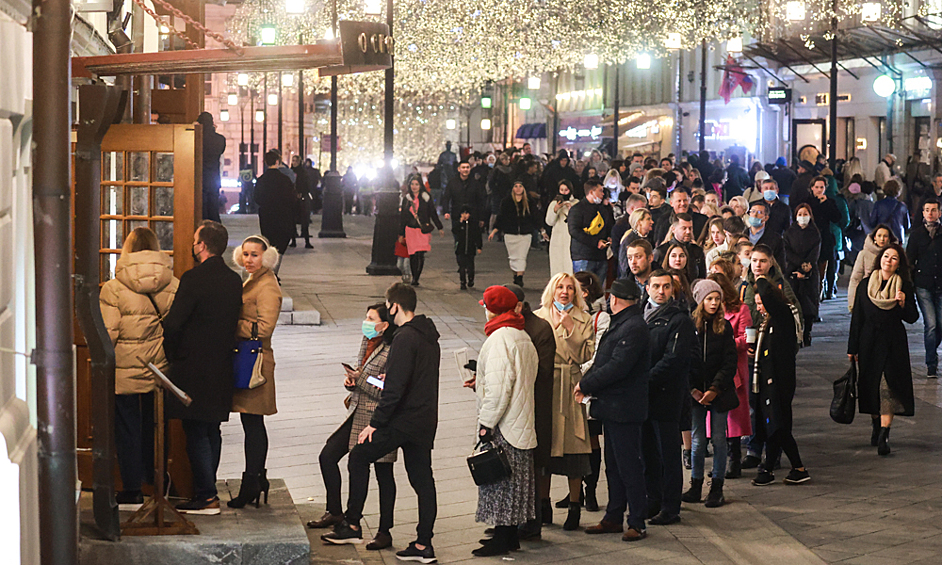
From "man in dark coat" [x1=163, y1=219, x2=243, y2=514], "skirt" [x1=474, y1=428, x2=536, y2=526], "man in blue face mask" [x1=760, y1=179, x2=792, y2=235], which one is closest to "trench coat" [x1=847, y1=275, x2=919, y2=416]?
"skirt" [x1=474, y1=428, x2=536, y2=526]

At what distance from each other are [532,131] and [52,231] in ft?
226

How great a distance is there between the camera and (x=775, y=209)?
692 inches

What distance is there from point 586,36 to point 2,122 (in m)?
35.5

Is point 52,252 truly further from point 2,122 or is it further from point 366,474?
point 366,474

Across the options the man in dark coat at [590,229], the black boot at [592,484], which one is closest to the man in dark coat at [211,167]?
the man in dark coat at [590,229]

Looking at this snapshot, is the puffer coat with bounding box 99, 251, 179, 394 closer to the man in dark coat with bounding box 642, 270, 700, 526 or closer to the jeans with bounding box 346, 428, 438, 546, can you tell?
the jeans with bounding box 346, 428, 438, 546

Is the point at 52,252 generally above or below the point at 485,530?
above

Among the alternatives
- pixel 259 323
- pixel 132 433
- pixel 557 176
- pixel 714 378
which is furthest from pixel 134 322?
pixel 557 176

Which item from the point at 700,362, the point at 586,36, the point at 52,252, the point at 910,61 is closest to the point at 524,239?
the point at 700,362

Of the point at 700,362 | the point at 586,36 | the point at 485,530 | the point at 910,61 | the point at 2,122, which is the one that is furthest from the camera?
the point at 586,36

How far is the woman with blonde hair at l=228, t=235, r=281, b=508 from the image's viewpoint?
26.6 feet

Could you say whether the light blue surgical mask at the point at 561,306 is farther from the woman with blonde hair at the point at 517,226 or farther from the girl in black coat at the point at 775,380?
the woman with blonde hair at the point at 517,226

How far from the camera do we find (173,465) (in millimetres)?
8438

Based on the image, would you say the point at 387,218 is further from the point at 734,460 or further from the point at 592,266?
the point at 734,460
